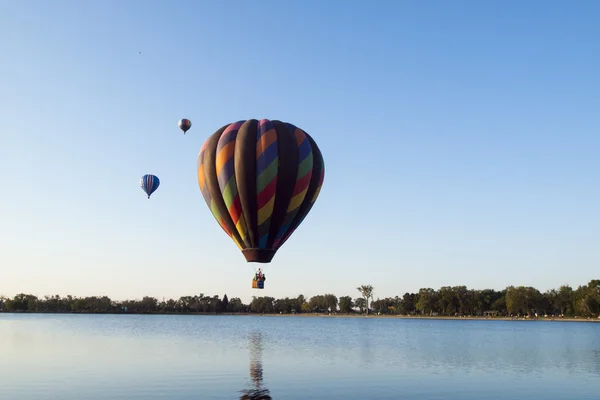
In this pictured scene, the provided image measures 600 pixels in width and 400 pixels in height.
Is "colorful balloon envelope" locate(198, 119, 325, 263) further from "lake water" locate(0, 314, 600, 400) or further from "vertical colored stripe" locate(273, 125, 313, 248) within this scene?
"lake water" locate(0, 314, 600, 400)

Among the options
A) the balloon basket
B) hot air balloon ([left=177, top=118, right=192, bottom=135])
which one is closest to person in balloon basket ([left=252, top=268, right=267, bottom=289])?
the balloon basket

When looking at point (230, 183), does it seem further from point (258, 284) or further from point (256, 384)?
point (256, 384)

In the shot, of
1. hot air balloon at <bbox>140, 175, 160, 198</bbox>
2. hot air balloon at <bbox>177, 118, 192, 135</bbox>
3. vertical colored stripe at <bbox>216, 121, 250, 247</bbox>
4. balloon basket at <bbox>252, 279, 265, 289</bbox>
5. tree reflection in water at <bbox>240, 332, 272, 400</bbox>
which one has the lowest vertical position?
tree reflection in water at <bbox>240, 332, 272, 400</bbox>

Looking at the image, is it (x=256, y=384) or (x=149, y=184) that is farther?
(x=149, y=184)

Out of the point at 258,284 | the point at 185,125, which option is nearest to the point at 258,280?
the point at 258,284

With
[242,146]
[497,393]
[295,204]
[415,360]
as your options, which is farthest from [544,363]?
[242,146]

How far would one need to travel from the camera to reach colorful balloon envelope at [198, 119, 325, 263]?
3550 cm

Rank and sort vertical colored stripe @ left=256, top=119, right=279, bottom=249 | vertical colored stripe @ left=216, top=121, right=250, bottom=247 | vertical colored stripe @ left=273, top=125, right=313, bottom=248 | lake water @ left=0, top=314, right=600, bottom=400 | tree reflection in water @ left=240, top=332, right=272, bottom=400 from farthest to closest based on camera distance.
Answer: vertical colored stripe @ left=273, top=125, right=313, bottom=248 < vertical colored stripe @ left=216, top=121, right=250, bottom=247 < vertical colored stripe @ left=256, top=119, right=279, bottom=249 < lake water @ left=0, top=314, right=600, bottom=400 < tree reflection in water @ left=240, top=332, right=272, bottom=400

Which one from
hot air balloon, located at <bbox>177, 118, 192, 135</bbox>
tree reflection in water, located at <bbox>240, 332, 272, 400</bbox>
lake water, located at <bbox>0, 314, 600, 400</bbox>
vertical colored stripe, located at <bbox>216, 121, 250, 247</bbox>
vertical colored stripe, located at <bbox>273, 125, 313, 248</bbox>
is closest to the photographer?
tree reflection in water, located at <bbox>240, 332, 272, 400</bbox>

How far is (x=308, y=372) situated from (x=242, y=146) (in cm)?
1545

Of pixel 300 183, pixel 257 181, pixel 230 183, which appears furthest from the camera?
pixel 300 183

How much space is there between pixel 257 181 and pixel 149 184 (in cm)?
2405

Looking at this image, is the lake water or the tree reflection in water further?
the lake water

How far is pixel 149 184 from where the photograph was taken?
185ft
